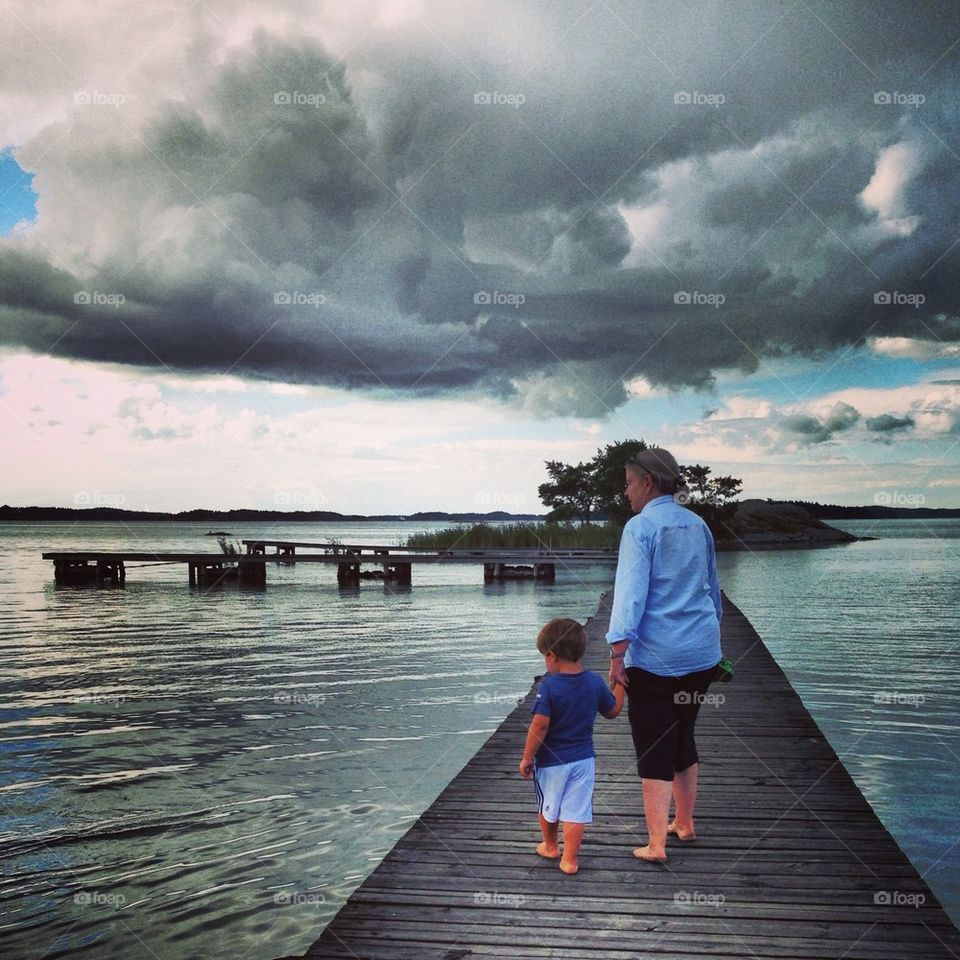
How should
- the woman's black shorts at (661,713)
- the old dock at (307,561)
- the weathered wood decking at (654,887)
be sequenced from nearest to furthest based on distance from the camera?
1. the weathered wood decking at (654,887)
2. the woman's black shorts at (661,713)
3. the old dock at (307,561)

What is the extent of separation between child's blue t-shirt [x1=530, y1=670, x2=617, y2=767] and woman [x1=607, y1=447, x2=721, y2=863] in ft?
0.56

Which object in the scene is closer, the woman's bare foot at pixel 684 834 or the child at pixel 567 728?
the child at pixel 567 728

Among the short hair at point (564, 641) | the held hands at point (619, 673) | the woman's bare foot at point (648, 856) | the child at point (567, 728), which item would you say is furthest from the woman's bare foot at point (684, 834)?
the short hair at point (564, 641)

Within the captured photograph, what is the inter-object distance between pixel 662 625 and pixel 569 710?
27.0 inches

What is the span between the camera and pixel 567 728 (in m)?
4.73

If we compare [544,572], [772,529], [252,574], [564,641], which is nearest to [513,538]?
[544,572]

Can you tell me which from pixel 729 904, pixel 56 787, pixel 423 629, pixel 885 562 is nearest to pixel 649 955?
pixel 729 904

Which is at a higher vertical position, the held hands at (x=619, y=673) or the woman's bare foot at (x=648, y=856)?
the held hands at (x=619, y=673)

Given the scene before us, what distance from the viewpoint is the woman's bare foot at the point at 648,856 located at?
Answer: 4.95m

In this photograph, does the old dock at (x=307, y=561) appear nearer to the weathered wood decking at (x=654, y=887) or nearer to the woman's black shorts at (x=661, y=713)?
the weathered wood decking at (x=654, y=887)

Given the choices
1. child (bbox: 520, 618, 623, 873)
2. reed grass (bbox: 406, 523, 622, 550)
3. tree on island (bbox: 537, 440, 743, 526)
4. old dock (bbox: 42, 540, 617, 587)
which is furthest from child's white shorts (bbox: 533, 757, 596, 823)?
tree on island (bbox: 537, 440, 743, 526)

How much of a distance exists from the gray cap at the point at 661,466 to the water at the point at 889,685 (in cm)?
415

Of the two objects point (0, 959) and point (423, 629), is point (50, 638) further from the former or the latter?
point (0, 959)

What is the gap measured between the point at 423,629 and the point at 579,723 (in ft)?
64.7
